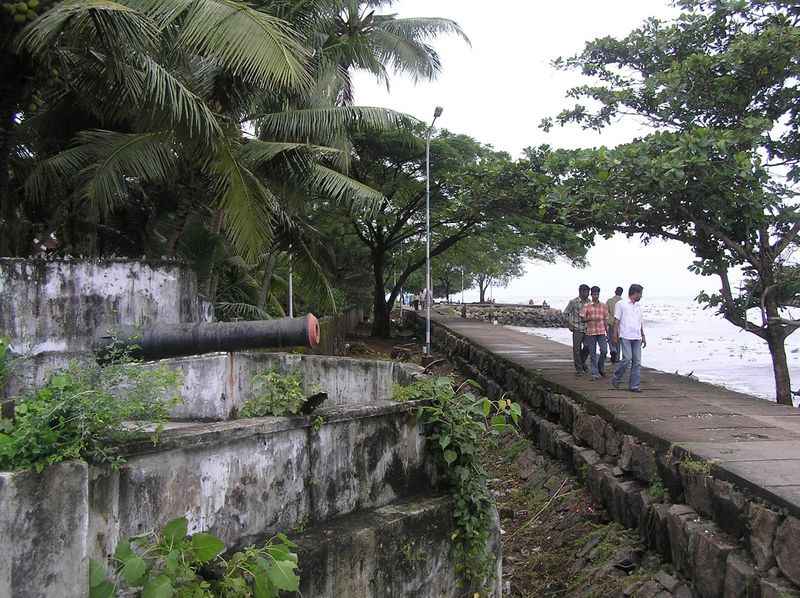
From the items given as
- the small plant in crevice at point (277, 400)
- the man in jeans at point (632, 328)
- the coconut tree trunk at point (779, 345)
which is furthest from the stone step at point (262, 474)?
the coconut tree trunk at point (779, 345)

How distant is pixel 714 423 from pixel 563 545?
6.08 feet

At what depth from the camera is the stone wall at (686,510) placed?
392cm

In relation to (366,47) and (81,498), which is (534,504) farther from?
(366,47)

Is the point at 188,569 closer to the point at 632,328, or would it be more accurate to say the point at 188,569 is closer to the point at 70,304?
the point at 70,304

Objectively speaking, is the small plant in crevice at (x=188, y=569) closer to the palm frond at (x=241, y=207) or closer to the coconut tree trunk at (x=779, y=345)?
the palm frond at (x=241, y=207)

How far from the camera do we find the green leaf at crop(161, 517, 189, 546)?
2.74 meters

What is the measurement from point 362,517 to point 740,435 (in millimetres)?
3750

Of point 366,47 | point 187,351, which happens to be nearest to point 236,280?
point 366,47

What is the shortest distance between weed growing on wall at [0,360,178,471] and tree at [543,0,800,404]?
6.33 meters

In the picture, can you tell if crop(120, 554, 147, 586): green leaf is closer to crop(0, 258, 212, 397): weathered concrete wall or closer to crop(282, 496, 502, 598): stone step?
crop(282, 496, 502, 598): stone step

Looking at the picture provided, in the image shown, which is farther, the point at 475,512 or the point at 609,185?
the point at 609,185

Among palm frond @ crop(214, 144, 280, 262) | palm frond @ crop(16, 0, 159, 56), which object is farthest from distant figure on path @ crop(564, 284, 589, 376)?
palm frond @ crop(16, 0, 159, 56)

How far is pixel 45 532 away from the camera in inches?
96.7

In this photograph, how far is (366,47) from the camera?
1292 centimetres
